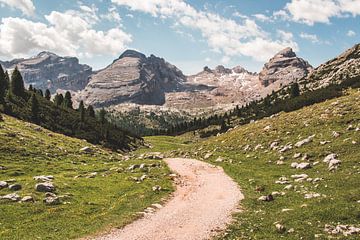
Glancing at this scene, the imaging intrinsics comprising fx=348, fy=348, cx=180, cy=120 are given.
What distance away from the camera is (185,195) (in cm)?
3503

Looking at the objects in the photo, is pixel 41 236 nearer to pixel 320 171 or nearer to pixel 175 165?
pixel 320 171

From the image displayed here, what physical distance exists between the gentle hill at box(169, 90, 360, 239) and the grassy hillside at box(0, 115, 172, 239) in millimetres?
9422

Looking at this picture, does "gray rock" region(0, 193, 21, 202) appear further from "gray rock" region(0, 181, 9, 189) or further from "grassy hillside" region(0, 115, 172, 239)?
"gray rock" region(0, 181, 9, 189)

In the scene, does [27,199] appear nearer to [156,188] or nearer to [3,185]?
[3,185]

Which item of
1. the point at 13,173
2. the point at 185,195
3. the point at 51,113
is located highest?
the point at 51,113

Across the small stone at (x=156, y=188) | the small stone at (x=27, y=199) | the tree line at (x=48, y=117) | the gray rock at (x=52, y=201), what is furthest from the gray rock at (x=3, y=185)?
the tree line at (x=48, y=117)

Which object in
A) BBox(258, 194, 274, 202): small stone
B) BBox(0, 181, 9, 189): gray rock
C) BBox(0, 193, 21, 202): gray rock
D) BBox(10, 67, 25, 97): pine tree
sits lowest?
BBox(258, 194, 274, 202): small stone

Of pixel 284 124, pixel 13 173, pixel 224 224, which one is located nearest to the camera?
pixel 224 224

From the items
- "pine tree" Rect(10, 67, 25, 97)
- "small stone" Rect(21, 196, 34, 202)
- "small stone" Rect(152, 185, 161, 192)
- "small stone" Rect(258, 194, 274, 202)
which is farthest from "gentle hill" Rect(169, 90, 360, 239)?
"pine tree" Rect(10, 67, 25, 97)

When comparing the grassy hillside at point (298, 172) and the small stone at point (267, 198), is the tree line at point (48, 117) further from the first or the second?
the small stone at point (267, 198)

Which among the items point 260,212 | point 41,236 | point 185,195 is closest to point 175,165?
point 185,195

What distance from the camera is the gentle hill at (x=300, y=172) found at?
2211 centimetres

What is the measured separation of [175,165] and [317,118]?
77.0 feet

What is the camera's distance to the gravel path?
23222mm
